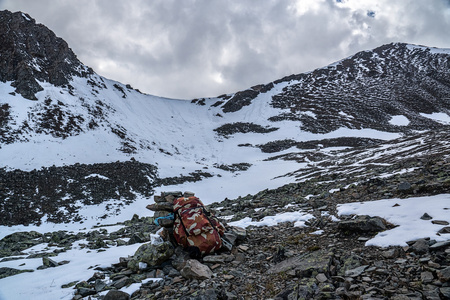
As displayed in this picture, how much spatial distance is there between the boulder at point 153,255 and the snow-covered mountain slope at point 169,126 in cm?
1730

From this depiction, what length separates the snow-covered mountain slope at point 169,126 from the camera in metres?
25.0

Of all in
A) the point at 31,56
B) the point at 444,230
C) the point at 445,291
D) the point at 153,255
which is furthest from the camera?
the point at 31,56

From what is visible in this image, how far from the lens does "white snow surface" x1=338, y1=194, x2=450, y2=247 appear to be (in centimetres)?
423

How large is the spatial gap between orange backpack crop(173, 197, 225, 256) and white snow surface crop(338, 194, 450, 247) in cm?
360

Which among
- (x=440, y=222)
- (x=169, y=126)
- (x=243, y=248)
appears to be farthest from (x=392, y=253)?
(x=169, y=126)

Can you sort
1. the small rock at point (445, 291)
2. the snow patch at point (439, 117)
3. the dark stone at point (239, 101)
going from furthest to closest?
the dark stone at point (239, 101), the snow patch at point (439, 117), the small rock at point (445, 291)

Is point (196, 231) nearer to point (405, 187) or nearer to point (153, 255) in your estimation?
point (153, 255)

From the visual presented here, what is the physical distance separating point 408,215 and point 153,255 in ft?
20.7

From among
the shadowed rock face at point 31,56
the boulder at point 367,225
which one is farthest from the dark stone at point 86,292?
the shadowed rock face at point 31,56

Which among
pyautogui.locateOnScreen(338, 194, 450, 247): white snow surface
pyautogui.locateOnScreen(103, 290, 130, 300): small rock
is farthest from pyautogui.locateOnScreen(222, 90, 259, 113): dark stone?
pyautogui.locateOnScreen(103, 290, 130, 300): small rock

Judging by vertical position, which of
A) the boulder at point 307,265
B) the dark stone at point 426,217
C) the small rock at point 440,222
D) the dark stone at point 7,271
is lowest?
the boulder at point 307,265

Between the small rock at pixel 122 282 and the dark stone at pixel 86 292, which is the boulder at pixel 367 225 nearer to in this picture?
the small rock at pixel 122 282

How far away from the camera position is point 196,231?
590 centimetres

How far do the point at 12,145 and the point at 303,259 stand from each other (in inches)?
1384
